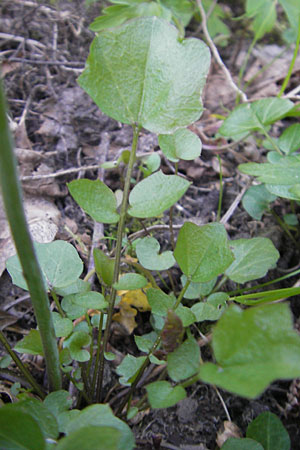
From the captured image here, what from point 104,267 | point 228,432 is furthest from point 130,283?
point 228,432

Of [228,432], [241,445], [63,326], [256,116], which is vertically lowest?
[228,432]

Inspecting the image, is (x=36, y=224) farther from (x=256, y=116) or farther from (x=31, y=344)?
(x=256, y=116)

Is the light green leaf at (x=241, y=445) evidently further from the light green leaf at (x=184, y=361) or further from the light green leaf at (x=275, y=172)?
the light green leaf at (x=275, y=172)

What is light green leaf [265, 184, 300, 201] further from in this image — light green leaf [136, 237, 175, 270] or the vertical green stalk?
the vertical green stalk

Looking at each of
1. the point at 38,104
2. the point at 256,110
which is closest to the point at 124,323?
the point at 256,110

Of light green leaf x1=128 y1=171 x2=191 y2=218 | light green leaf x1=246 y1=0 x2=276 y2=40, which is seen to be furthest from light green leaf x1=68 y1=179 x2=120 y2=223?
light green leaf x1=246 y1=0 x2=276 y2=40
